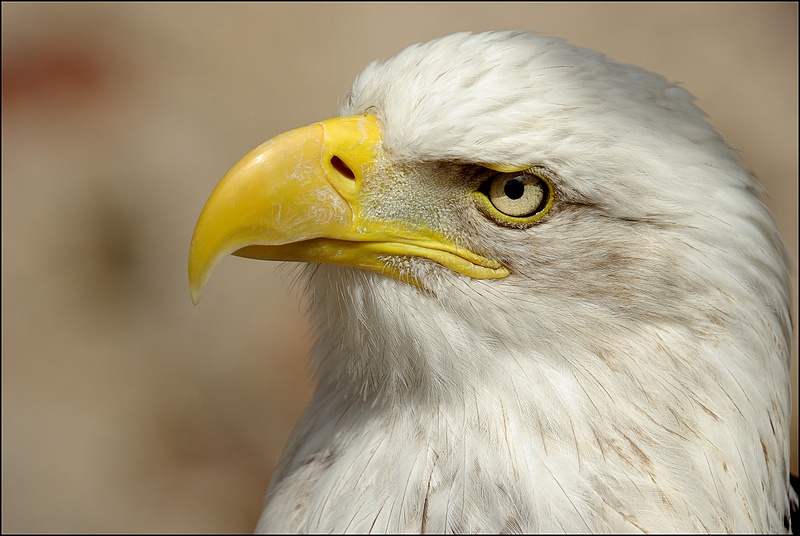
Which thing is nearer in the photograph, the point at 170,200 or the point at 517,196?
the point at 517,196

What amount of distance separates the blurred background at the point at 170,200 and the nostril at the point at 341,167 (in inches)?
101

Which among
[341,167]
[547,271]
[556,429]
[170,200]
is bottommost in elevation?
[556,429]

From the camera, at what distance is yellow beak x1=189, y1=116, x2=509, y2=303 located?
2.00 meters

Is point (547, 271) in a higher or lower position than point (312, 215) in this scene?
lower

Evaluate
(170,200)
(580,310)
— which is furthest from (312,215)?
(170,200)

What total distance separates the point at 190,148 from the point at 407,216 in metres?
3.79

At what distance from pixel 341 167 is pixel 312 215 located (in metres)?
0.15

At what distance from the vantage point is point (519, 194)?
200cm

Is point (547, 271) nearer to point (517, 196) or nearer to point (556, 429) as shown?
point (517, 196)

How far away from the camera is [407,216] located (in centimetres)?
208

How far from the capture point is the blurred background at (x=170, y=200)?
5020mm

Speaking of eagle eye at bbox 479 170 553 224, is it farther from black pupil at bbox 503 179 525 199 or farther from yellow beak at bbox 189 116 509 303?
yellow beak at bbox 189 116 509 303

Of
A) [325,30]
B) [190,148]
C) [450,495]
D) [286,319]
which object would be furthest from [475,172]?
[325,30]

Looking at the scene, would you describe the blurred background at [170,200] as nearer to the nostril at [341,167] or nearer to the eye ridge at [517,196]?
the nostril at [341,167]
